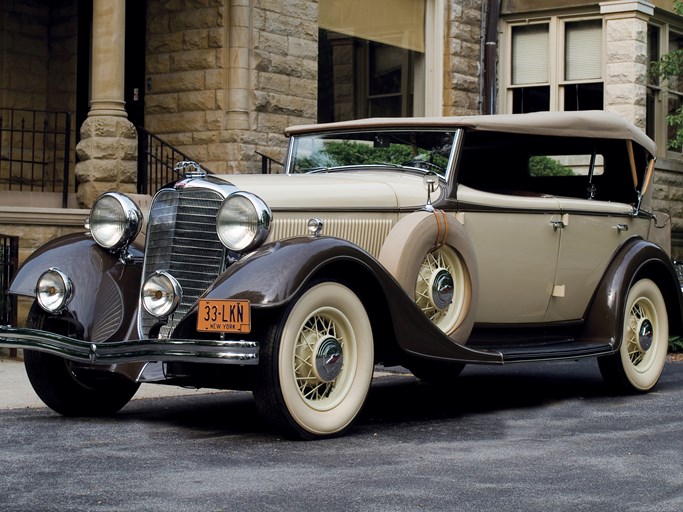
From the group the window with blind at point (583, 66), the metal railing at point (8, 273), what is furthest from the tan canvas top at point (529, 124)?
the window with blind at point (583, 66)

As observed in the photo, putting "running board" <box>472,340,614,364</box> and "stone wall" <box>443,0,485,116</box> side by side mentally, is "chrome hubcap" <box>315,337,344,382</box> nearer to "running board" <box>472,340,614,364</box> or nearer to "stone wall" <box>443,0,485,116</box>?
"running board" <box>472,340,614,364</box>

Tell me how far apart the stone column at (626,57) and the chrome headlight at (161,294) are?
12076mm

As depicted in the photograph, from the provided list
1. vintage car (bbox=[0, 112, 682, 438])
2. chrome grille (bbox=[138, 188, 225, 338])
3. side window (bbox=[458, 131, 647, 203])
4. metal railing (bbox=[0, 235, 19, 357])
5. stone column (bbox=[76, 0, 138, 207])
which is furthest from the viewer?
stone column (bbox=[76, 0, 138, 207])

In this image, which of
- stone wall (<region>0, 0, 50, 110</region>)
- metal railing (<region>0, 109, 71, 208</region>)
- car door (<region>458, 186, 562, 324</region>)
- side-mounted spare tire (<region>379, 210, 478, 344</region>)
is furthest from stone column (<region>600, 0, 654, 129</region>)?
side-mounted spare tire (<region>379, 210, 478, 344</region>)

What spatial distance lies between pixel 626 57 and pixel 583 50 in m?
0.80

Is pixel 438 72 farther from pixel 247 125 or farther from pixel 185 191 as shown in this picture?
pixel 185 191

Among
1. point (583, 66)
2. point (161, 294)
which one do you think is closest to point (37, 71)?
point (583, 66)

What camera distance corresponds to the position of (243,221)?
20.6ft

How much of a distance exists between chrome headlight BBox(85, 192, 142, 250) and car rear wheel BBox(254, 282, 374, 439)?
4.64 ft

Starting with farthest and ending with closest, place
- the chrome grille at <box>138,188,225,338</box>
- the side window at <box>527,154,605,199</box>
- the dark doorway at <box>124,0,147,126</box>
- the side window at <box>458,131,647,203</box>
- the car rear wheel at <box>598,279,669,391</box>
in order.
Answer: the dark doorway at <box>124,0,147,126</box> → the side window at <box>527,154,605,199</box> → the side window at <box>458,131,647,203</box> → the car rear wheel at <box>598,279,669,391</box> → the chrome grille at <box>138,188,225,338</box>

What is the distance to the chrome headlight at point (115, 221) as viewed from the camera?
23.0 ft

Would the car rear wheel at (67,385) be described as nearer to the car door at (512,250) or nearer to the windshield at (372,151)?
the windshield at (372,151)

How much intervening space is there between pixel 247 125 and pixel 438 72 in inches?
157

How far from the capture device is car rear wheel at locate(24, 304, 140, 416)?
6855mm
